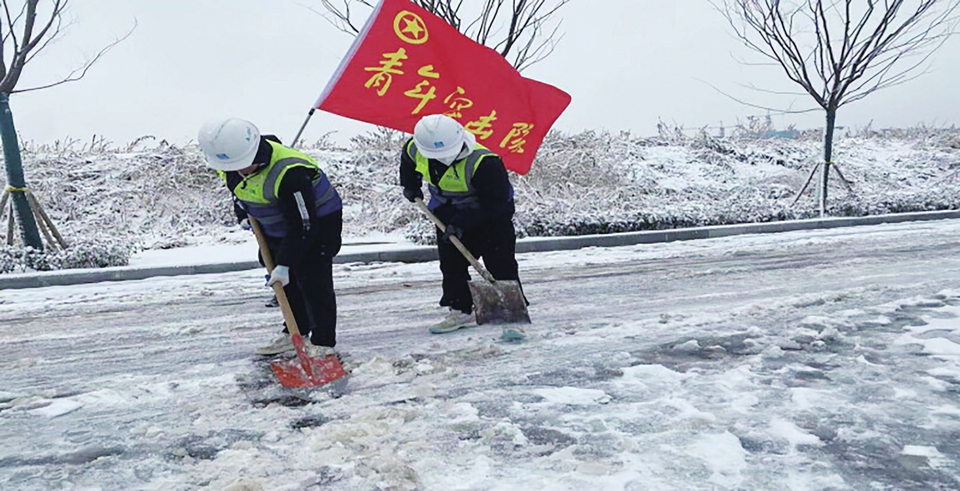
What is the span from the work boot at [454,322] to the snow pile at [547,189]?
379 centimetres

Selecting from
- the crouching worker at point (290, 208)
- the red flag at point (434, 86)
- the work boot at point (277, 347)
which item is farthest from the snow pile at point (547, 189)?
the crouching worker at point (290, 208)

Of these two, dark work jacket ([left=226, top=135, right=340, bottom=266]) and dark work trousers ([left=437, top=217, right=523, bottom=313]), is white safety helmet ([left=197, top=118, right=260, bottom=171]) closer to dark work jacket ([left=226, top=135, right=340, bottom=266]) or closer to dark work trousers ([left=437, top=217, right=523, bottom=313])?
dark work jacket ([left=226, top=135, right=340, bottom=266])

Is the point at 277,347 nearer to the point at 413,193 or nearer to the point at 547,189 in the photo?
the point at 413,193

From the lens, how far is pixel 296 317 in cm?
397

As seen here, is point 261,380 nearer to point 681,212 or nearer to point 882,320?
point 882,320

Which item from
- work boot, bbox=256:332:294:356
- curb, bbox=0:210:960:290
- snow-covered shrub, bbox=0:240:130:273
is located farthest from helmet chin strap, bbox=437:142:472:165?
snow-covered shrub, bbox=0:240:130:273

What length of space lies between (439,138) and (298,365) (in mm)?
1520

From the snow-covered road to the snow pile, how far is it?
344 centimetres

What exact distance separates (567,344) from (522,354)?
0.35 m

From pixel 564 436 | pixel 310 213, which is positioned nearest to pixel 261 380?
pixel 310 213

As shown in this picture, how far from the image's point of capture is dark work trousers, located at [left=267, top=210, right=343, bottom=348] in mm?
3697

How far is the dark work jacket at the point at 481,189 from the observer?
4.21 m

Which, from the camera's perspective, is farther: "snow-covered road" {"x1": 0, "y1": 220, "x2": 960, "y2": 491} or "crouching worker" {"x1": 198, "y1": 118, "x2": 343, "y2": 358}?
"crouching worker" {"x1": 198, "y1": 118, "x2": 343, "y2": 358}

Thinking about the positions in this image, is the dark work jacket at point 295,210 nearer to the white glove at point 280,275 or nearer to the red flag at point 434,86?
the white glove at point 280,275
